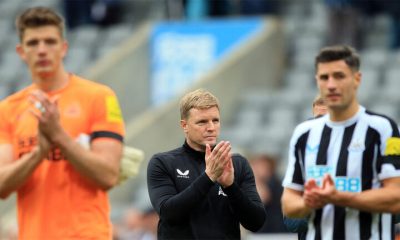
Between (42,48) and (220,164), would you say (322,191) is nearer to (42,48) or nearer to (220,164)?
(220,164)

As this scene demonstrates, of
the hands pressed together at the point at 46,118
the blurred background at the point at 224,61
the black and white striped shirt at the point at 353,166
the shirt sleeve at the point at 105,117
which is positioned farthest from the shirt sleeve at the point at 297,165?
the blurred background at the point at 224,61

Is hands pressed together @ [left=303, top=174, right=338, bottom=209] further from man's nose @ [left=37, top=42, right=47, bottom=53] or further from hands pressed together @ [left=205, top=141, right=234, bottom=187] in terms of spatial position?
man's nose @ [left=37, top=42, right=47, bottom=53]

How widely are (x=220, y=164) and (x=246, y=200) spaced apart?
9.8 inches

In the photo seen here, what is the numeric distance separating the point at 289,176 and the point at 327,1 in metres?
9.14

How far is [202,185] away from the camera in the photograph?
231 inches

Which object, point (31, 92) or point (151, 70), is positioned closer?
point (31, 92)

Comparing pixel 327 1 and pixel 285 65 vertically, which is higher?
pixel 327 1

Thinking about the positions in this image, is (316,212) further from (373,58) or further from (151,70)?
(151,70)

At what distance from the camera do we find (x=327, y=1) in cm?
1511

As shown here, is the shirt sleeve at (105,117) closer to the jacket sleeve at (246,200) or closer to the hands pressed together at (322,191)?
the jacket sleeve at (246,200)

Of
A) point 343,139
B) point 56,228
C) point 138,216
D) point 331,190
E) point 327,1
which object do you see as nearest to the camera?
point 331,190

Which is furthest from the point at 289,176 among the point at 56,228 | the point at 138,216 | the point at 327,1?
the point at 327,1

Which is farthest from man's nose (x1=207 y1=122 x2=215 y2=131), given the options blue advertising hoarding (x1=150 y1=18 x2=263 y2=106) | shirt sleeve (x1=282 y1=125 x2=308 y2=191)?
blue advertising hoarding (x1=150 y1=18 x2=263 y2=106)

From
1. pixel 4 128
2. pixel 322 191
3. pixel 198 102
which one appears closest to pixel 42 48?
pixel 4 128
